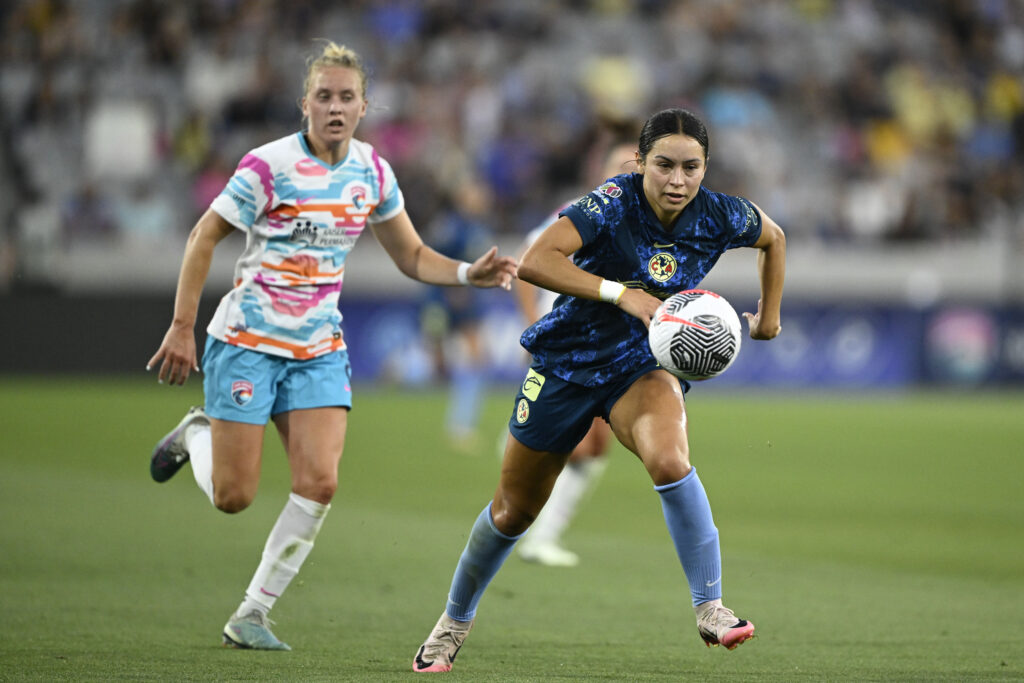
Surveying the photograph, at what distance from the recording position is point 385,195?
6387 millimetres

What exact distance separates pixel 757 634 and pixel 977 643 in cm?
95

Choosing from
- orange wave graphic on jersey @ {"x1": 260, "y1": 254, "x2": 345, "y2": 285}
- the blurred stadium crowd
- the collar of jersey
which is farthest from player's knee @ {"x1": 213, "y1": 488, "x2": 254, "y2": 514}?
the blurred stadium crowd

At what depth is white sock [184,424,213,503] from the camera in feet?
20.9

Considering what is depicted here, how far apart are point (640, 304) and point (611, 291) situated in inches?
5.4

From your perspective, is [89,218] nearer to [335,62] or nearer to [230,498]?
[230,498]

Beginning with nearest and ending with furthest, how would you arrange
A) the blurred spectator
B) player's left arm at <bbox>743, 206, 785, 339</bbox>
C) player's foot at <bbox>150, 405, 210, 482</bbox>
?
player's left arm at <bbox>743, 206, 785, 339</bbox> → player's foot at <bbox>150, 405, 210, 482</bbox> → the blurred spectator

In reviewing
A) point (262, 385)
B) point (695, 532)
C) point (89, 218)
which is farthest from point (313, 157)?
point (89, 218)

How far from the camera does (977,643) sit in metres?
6.26

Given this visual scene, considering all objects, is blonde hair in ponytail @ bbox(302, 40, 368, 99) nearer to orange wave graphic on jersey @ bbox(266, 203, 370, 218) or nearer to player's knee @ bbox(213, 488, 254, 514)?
orange wave graphic on jersey @ bbox(266, 203, 370, 218)

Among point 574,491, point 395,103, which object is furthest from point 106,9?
point 574,491

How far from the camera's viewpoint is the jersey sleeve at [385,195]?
6.38 metres

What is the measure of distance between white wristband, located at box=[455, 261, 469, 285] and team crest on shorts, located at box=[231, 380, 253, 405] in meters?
1.02

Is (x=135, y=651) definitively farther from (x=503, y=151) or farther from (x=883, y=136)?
(x=883, y=136)

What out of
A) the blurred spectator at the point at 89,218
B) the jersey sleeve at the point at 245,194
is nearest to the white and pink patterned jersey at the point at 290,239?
the jersey sleeve at the point at 245,194
